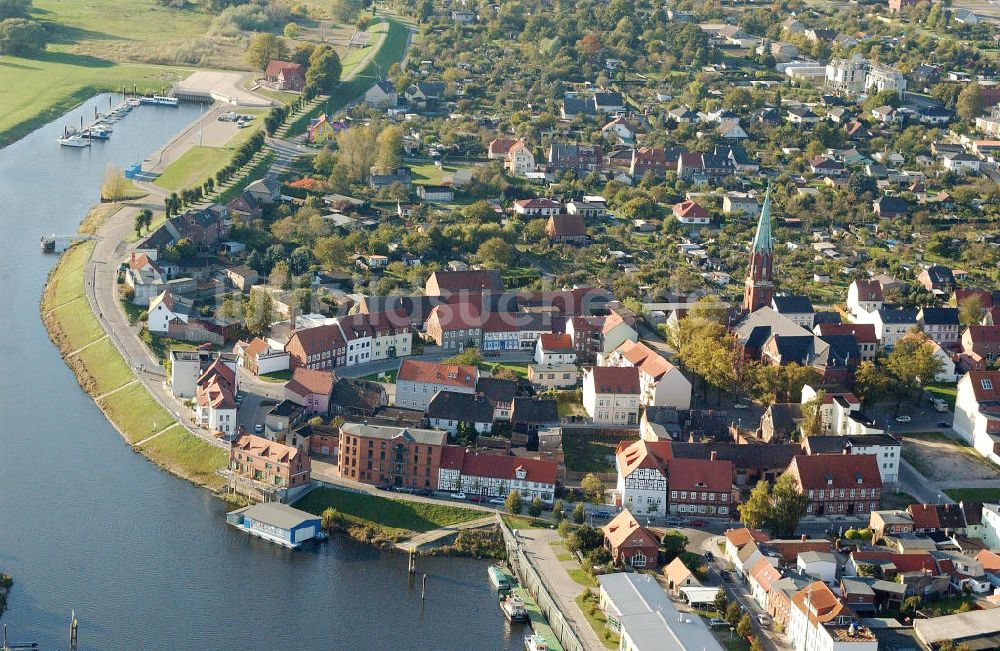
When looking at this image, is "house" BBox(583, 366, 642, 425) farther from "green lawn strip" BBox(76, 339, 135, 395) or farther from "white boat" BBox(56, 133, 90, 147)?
"white boat" BBox(56, 133, 90, 147)

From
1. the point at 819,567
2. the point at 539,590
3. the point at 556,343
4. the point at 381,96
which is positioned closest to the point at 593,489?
the point at 539,590

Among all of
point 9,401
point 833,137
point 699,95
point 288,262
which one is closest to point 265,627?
point 9,401

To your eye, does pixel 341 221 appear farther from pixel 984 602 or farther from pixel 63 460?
pixel 984 602

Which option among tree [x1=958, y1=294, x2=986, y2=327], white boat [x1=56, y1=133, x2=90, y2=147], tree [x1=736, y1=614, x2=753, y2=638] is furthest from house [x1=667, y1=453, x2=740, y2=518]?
white boat [x1=56, y1=133, x2=90, y2=147]

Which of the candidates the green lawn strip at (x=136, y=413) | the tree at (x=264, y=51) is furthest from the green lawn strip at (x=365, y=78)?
the green lawn strip at (x=136, y=413)

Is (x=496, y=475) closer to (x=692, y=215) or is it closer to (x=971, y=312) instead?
(x=971, y=312)

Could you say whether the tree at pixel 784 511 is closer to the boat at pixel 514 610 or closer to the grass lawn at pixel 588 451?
the grass lawn at pixel 588 451

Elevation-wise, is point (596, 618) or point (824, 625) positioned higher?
point (824, 625)
